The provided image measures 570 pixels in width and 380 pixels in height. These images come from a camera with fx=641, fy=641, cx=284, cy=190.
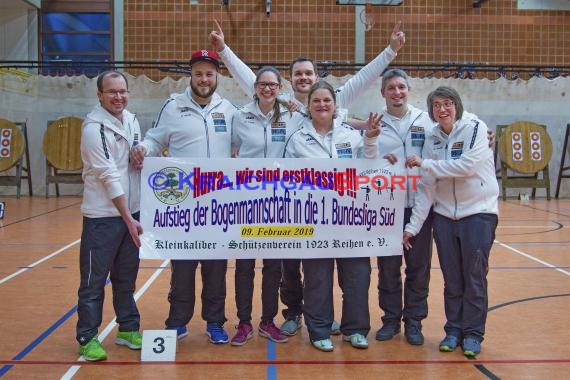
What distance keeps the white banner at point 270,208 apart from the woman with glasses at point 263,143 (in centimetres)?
15

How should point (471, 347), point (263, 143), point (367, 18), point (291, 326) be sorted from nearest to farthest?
point (471, 347) < point (263, 143) < point (291, 326) < point (367, 18)

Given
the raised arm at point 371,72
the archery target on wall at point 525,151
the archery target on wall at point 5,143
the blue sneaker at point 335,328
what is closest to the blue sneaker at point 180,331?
the blue sneaker at point 335,328

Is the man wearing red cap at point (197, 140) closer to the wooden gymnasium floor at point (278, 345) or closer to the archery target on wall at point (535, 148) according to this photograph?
the wooden gymnasium floor at point (278, 345)

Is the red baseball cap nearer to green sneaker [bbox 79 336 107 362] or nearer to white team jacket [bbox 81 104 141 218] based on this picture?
white team jacket [bbox 81 104 141 218]

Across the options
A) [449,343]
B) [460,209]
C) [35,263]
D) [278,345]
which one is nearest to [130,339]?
[278,345]

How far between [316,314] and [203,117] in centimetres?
141

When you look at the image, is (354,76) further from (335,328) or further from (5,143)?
(5,143)

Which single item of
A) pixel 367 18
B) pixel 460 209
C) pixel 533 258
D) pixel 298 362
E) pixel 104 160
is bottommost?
pixel 298 362

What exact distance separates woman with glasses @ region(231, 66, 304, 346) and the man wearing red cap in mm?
109

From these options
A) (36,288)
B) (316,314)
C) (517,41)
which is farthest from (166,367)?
(517,41)

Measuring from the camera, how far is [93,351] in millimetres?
3688

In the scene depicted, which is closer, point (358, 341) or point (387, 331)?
point (358, 341)

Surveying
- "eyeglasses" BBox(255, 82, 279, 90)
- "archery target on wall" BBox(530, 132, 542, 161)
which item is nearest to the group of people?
"eyeglasses" BBox(255, 82, 279, 90)

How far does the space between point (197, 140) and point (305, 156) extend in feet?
2.25
